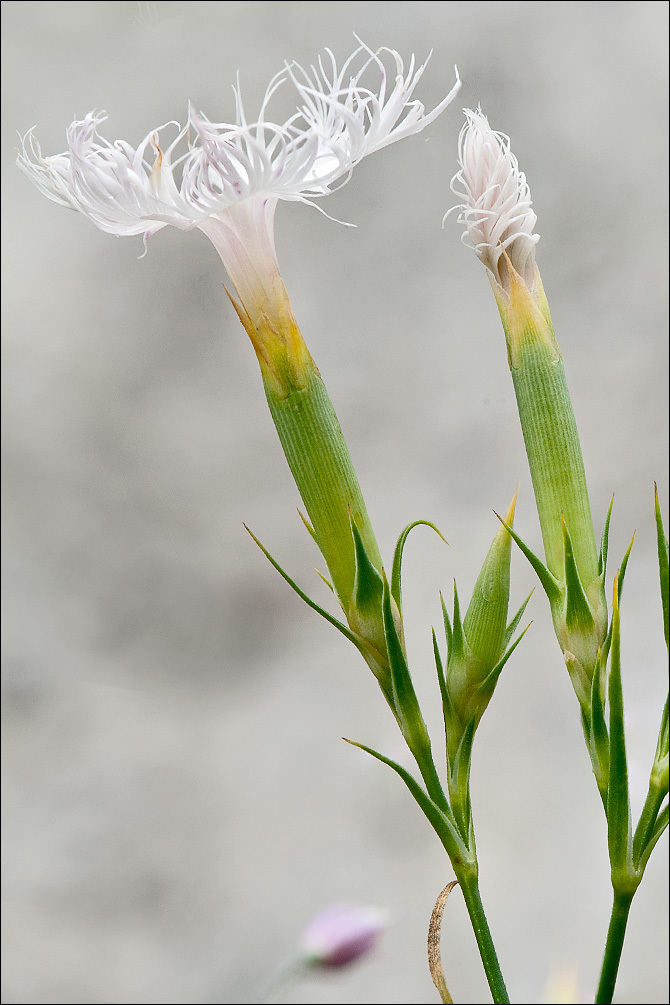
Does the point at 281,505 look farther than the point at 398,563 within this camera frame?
Yes

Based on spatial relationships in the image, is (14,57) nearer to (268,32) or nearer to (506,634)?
(268,32)

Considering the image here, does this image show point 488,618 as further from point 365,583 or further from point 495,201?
point 495,201

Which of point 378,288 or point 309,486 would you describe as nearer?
point 309,486

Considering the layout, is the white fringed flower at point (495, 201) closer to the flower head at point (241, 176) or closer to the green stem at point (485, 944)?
the flower head at point (241, 176)

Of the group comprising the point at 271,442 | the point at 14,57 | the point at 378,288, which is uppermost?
the point at 14,57

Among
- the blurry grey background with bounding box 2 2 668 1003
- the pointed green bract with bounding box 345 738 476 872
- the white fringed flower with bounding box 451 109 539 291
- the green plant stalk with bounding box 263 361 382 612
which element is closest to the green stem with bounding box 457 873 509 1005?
the pointed green bract with bounding box 345 738 476 872

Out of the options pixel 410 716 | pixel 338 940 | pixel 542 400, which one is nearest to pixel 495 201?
pixel 542 400

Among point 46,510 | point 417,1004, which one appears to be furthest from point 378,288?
point 417,1004

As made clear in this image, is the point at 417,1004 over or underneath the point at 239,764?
underneath

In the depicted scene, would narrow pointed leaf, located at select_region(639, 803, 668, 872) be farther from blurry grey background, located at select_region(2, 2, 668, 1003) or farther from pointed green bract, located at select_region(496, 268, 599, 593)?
blurry grey background, located at select_region(2, 2, 668, 1003)
